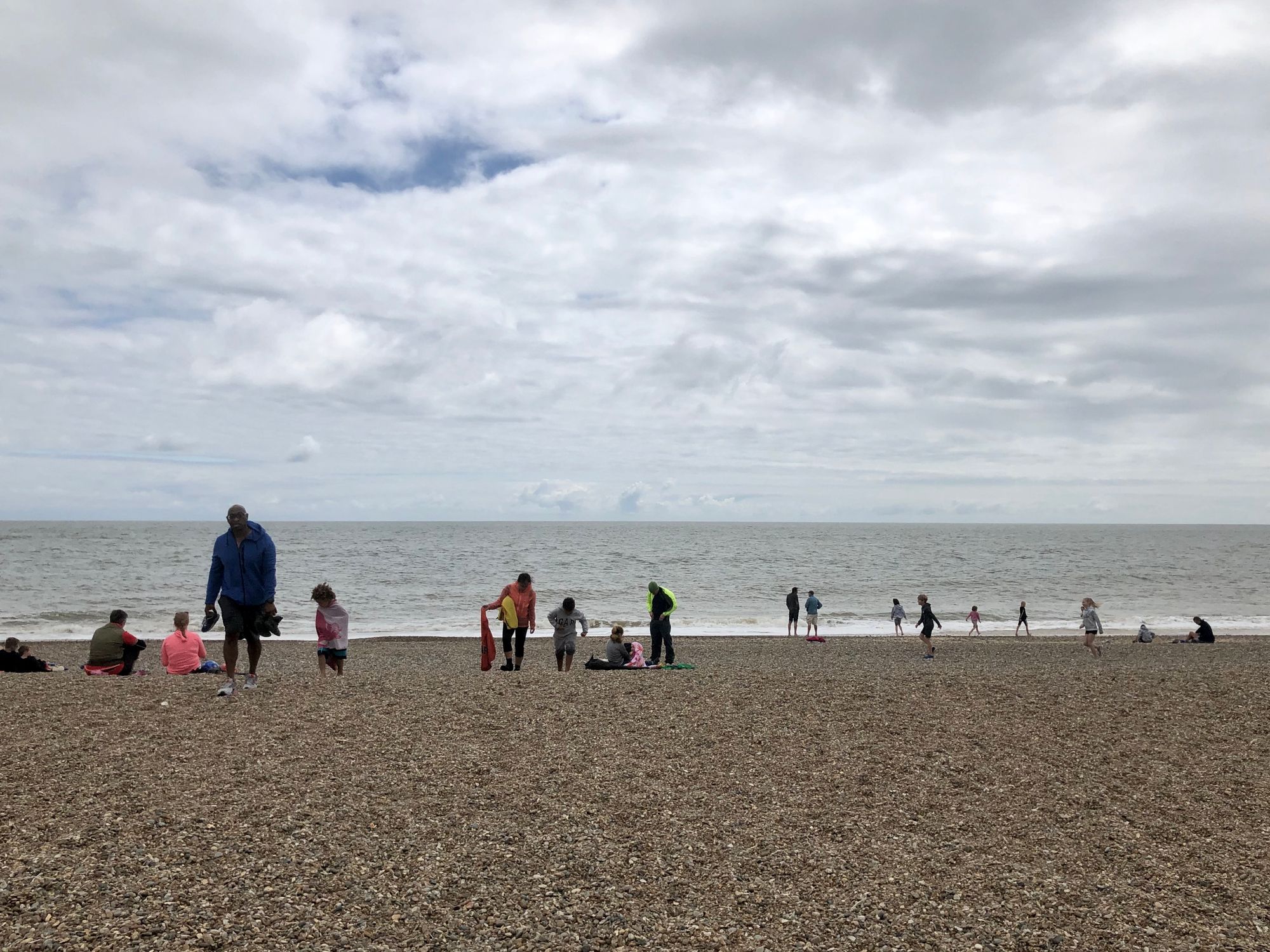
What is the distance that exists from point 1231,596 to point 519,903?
196ft

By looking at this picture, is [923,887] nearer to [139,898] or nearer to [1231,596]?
[139,898]

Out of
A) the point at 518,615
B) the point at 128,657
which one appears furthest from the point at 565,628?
the point at 128,657

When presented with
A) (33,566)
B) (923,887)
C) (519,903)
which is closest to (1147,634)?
(923,887)

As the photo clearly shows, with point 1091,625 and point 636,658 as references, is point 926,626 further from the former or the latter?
point 636,658

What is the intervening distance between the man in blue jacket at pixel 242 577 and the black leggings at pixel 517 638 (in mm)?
5229

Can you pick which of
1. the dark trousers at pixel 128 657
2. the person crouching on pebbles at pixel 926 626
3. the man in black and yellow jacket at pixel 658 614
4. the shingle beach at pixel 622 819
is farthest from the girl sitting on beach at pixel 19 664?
the person crouching on pebbles at pixel 926 626

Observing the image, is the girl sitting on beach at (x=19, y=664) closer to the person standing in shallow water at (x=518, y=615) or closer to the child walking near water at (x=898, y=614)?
the person standing in shallow water at (x=518, y=615)

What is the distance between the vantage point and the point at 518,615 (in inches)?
560

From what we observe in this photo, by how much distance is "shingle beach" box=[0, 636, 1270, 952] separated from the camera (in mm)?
5105

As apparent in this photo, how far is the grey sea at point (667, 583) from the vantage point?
122 feet

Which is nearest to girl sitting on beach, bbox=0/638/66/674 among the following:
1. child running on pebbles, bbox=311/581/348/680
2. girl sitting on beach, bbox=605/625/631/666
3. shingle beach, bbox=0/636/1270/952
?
shingle beach, bbox=0/636/1270/952

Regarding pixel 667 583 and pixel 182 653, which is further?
pixel 667 583

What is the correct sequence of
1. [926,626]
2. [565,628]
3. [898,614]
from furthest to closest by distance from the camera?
[898,614] → [926,626] → [565,628]

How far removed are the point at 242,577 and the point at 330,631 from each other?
13.9ft
